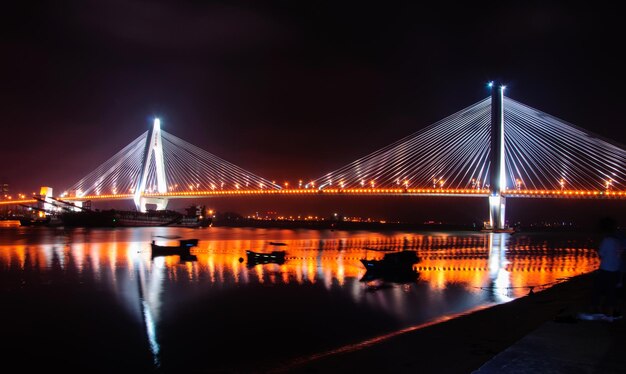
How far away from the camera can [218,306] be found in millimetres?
13594

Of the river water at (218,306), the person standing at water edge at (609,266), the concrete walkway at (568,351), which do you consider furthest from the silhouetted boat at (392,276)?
the concrete walkway at (568,351)

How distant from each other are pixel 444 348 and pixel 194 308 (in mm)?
7637

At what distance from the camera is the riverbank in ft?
22.0

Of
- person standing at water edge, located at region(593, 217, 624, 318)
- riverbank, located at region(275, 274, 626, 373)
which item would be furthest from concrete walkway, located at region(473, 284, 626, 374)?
person standing at water edge, located at region(593, 217, 624, 318)

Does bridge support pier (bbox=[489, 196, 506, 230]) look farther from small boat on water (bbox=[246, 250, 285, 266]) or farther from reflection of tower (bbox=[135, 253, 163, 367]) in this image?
reflection of tower (bbox=[135, 253, 163, 367])

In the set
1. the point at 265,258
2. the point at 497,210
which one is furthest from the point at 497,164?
the point at 265,258

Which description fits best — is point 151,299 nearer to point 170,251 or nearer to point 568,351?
point 568,351

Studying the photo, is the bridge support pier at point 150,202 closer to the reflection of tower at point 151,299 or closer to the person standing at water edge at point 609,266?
the reflection of tower at point 151,299

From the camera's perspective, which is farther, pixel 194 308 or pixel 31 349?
pixel 194 308

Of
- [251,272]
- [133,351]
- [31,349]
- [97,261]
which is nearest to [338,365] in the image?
[133,351]

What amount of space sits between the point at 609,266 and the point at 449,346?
243 cm

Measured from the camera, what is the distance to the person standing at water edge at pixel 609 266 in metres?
6.42

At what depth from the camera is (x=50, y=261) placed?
24.9 meters

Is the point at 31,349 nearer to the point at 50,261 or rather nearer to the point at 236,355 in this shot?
the point at 236,355
